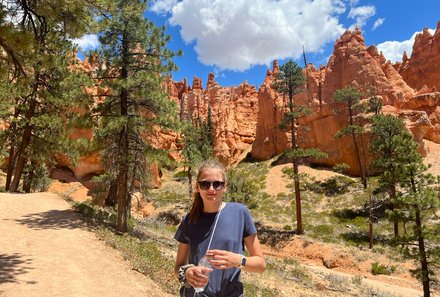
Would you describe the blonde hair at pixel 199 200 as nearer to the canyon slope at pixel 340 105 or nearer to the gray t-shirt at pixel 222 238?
the gray t-shirt at pixel 222 238

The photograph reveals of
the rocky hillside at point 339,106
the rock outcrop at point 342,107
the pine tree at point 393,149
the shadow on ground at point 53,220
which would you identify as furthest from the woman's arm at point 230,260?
the rock outcrop at point 342,107

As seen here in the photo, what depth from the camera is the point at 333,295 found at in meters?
12.6

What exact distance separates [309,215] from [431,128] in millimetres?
22110

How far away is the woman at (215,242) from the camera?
2590 millimetres

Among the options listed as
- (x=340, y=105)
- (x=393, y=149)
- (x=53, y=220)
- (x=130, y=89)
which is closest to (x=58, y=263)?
(x=53, y=220)

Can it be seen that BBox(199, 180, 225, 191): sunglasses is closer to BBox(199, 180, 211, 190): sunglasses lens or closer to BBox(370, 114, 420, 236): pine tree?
BBox(199, 180, 211, 190): sunglasses lens

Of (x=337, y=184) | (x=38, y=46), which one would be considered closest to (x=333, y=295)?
(x=38, y=46)

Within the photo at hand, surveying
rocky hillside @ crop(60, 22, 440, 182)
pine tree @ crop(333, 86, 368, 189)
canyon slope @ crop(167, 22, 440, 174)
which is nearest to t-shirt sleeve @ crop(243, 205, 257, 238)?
canyon slope @ crop(167, 22, 440, 174)

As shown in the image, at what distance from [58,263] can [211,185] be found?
7155 millimetres

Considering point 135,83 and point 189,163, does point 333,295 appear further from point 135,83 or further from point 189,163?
point 189,163

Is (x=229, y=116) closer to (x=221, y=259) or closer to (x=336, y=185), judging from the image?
(x=336, y=185)

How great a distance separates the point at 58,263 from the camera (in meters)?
8.31

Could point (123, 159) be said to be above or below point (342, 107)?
below

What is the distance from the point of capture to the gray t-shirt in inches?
108
